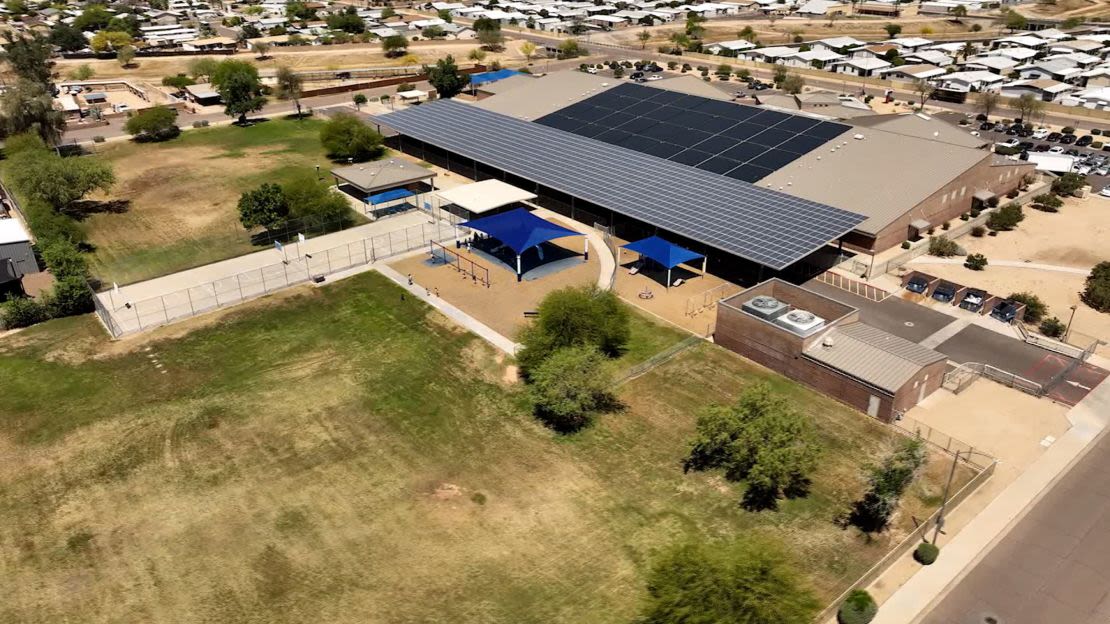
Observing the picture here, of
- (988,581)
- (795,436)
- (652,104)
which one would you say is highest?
(652,104)

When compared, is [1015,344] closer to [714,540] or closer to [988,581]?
[988,581]

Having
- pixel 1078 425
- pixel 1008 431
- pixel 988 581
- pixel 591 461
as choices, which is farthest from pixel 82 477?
pixel 1078 425

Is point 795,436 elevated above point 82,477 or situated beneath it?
elevated above

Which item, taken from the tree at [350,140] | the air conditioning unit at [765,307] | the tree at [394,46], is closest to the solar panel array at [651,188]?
the tree at [350,140]

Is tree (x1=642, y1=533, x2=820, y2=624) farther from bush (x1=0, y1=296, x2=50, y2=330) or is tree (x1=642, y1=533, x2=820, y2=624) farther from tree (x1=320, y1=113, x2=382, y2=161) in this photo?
tree (x1=320, y1=113, x2=382, y2=161)

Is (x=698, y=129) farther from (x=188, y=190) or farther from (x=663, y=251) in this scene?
(x=188, y=190)

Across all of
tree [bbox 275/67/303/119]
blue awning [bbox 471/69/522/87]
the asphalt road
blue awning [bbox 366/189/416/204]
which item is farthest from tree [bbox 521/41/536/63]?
the asphalt road
